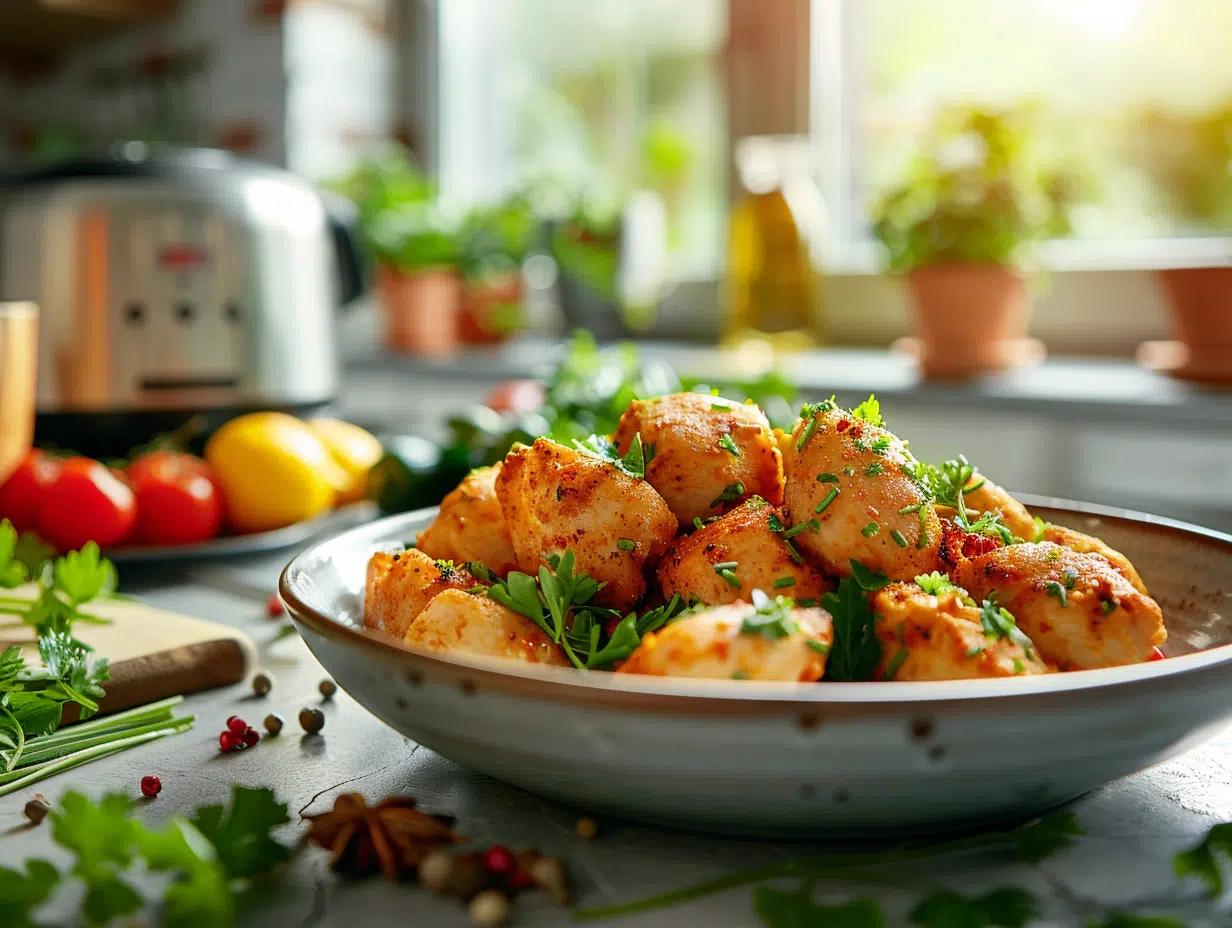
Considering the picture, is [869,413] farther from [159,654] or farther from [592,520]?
[159,654]

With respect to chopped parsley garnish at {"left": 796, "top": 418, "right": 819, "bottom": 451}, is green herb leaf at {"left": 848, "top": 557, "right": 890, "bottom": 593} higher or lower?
lower

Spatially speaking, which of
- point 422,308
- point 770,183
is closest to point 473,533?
point 770,183

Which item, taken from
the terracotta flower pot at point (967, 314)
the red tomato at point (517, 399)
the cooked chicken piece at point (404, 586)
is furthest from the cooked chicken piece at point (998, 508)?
the terracotta flower pot at point (967, 314)

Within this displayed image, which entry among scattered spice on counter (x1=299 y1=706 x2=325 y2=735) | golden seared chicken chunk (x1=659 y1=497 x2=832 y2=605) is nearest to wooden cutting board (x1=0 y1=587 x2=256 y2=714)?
scattered spice on counter (x1=299 y1=706 x2=325 y2=735)

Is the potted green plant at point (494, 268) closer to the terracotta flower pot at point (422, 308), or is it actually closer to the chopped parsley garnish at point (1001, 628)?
the terracotta flower pot at point (422, 308)

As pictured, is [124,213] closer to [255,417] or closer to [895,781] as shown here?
[255,417]

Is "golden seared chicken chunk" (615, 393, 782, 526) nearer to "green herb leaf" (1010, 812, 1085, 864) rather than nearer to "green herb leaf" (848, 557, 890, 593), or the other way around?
"green herb leaf" (848, 557, 890, 593)
